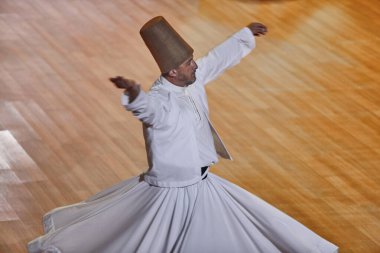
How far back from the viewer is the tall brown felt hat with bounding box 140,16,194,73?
13.6ft

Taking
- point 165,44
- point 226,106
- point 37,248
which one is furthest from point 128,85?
point 226,106

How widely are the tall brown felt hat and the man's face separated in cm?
2

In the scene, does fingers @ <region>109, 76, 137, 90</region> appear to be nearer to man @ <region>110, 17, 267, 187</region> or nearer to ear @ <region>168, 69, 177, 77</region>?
man @ <region>110, 17, 267, 187</region>

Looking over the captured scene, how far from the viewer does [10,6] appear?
786 centimetres

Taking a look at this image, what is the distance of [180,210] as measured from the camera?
4285 millimetres

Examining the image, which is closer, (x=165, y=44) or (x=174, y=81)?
(x=165, y=44)

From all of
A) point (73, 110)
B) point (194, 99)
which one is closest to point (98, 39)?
point (73, 110)

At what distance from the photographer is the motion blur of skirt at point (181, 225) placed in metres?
4.27

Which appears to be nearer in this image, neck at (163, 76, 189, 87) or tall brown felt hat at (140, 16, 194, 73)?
tall brown felt hat at (140, 16, 194, 73)

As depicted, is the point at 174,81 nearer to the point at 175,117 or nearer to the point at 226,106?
the point at 175,117

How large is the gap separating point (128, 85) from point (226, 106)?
2687 millimetres

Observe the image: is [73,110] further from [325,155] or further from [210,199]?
[210,199]

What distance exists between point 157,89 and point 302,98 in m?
2.46

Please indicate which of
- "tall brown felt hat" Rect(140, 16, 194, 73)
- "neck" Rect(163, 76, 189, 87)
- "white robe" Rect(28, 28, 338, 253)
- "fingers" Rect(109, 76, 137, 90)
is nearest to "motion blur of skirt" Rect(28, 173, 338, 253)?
"white robe" Rect(28, 28, 338, 253)
